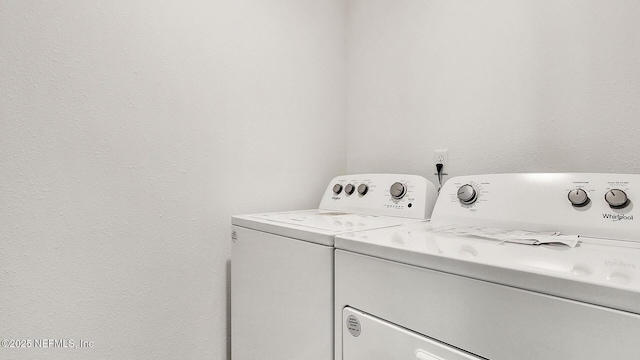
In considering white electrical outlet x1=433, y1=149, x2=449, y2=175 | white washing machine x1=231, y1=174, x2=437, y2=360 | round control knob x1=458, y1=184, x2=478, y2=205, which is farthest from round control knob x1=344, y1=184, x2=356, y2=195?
round control knob x1=458, y1=184, x2=478, y2=205

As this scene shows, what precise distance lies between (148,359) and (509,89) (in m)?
1.41

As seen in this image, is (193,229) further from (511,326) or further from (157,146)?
(511,326)

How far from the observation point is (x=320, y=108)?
1.46 metres

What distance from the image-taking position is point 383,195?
45.7 inches

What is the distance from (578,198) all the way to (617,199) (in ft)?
0.22

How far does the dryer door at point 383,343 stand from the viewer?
0.54 m

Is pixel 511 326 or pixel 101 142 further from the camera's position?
pixel 101 142

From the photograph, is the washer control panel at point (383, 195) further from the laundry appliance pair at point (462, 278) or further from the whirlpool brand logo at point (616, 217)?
the whirlpool brand logo at point (616, 217)

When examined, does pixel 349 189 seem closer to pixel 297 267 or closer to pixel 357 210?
pixel 357 210

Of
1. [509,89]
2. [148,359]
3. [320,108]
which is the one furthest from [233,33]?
[148,359]

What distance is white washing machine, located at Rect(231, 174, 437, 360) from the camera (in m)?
0.75

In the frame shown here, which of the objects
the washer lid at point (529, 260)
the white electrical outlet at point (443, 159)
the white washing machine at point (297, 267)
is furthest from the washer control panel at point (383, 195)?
the washer lid at point (529, 260)

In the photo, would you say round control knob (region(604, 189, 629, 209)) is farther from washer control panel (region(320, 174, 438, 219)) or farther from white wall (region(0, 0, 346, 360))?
white wall (region(0, 0, 346, 360))

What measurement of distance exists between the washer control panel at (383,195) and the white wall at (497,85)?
0.18m
